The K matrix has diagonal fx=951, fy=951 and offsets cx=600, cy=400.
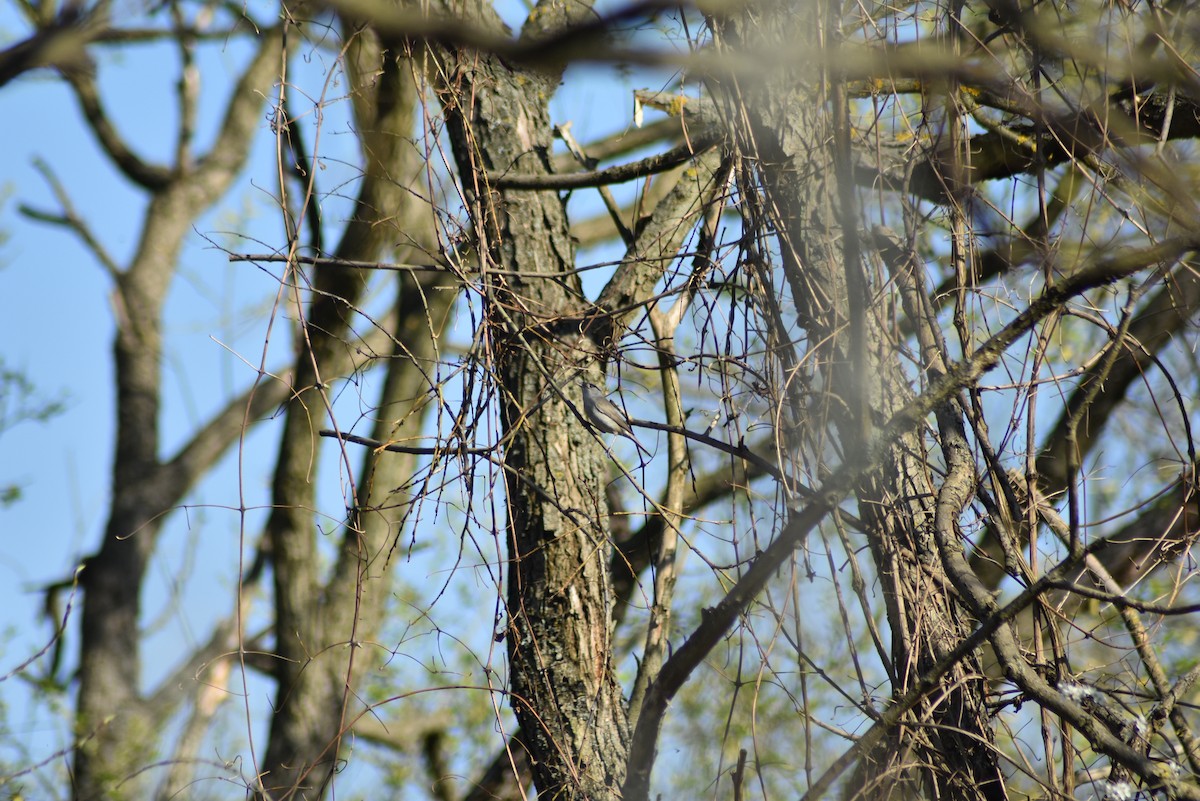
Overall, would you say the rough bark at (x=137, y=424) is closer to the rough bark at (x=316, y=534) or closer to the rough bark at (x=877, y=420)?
the rough bark at (x=316, y=534)

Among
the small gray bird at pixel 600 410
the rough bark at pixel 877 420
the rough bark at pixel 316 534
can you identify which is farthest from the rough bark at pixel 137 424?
the rough bark at pixel 877 420

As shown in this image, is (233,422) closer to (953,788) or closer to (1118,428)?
(1118,428)

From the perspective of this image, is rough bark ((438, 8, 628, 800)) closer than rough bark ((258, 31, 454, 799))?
Yes

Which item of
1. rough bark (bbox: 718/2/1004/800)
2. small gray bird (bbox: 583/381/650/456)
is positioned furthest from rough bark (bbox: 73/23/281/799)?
rough bark (bbox: 718/2/1004/800)

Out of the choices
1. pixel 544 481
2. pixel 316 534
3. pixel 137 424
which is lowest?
pixel 544 481

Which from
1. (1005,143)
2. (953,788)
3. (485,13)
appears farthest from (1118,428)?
(485,13)

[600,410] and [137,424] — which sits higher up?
[137,424]

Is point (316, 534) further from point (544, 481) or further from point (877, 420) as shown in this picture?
point (877, 420)

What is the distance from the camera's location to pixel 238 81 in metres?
8.09

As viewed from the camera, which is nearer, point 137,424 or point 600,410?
point 600,410

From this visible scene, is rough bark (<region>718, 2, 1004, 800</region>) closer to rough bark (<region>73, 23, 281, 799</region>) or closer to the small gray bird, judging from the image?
the small gray bird

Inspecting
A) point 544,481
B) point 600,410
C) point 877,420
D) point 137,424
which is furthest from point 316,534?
point 877,420

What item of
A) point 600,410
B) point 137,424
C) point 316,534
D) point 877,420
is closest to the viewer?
point 877,420

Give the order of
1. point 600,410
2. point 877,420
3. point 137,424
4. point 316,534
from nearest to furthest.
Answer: point 877,420
point 600,410
point 316,534
point 137,424
